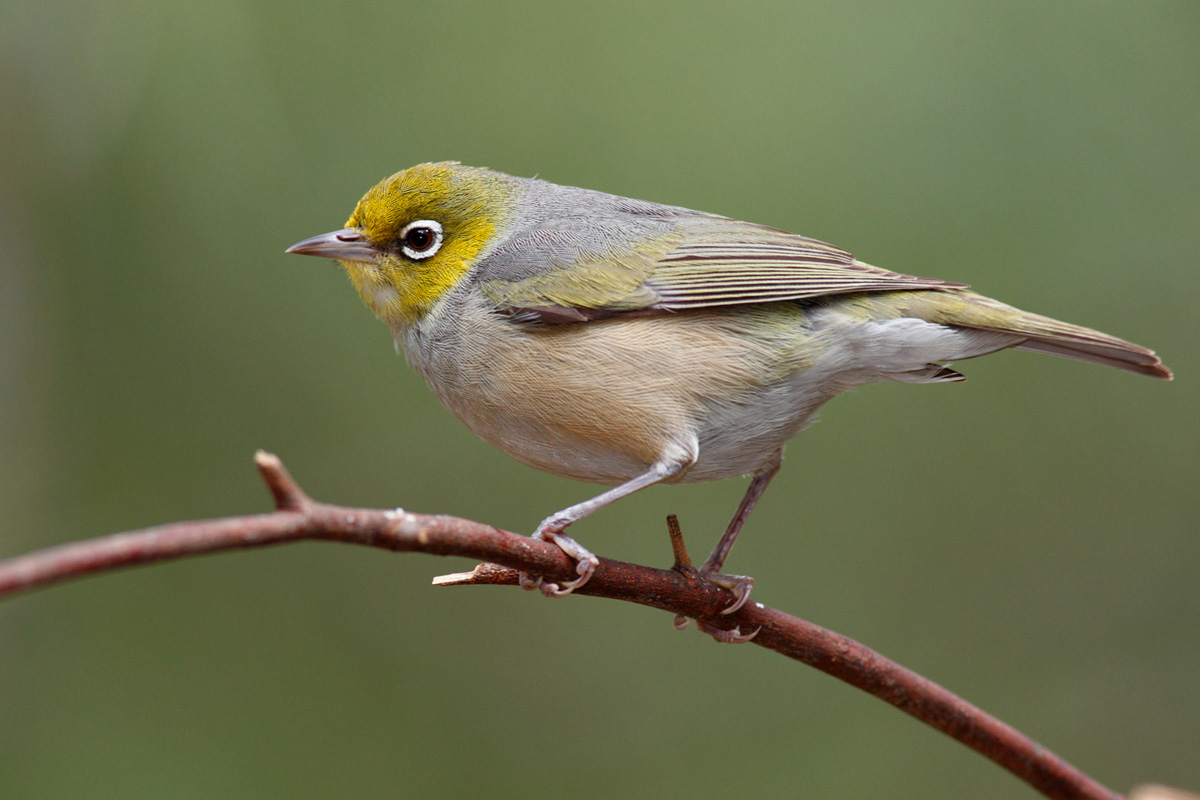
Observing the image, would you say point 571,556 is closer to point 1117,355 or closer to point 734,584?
point 734,584

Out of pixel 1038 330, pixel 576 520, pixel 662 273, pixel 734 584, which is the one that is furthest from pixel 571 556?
pixel 1038 330

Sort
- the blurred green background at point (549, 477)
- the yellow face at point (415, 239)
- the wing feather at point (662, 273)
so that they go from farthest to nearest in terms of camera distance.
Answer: the blurred green background at point (549, 477) → the yellow face at point (415, 239) → the wing feather at point (662, 273)

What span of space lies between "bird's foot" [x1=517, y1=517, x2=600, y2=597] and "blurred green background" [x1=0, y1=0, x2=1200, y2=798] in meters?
3.19

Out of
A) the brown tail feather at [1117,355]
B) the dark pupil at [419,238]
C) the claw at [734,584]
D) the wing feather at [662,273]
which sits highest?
the dark pupil at [419,238]

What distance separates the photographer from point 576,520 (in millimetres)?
3648

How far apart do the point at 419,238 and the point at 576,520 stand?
1.50 meters

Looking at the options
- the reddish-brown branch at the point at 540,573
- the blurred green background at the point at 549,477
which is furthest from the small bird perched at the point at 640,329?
the blurred green background at the point at 549,477

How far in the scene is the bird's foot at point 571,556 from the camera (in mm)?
2809

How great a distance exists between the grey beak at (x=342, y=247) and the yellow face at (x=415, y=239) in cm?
1

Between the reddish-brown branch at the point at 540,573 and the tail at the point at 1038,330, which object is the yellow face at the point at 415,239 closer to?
the reddish-brown branch at the point at 540,573

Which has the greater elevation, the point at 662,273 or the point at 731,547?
the point at 662,273

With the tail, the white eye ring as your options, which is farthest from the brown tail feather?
the white eye ring

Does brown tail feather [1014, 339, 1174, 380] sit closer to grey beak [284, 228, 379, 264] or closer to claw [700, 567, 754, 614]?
claw [700, 567, 754, 614]

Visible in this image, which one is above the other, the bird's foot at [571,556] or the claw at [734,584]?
the bird's foot at [571,556]
